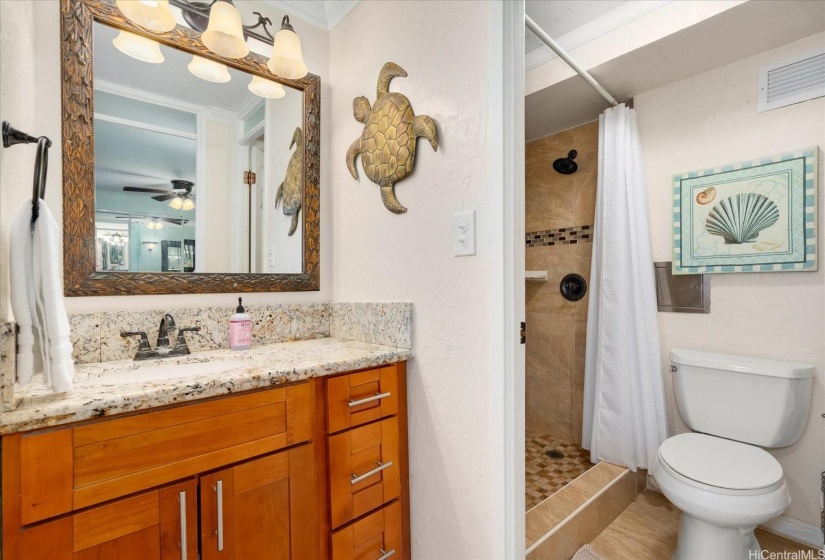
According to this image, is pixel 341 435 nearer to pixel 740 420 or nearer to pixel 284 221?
pixel 284 221

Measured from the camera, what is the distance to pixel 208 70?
4.75 feet

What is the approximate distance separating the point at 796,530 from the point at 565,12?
253 centimetres

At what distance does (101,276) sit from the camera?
123 cm

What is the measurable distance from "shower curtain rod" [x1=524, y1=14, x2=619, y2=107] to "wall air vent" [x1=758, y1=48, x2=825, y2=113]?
62cm

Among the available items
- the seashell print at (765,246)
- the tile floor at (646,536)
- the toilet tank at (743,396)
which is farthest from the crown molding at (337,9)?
the tile floor at (646,536)

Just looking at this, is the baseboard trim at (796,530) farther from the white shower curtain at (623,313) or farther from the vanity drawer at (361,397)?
the vanity drawer at (361,397)

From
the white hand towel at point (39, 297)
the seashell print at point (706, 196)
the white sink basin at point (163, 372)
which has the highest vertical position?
the seashell print at point (706, 196)

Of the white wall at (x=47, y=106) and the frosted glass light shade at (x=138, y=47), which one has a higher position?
the frosted glass light shade at (x=138, y=47)

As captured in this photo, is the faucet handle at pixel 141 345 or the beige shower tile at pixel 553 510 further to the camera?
the beige shower tile at pixel 553 510

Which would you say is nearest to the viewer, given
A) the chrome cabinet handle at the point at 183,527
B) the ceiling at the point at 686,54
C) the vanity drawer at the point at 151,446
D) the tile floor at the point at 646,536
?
the vanity drawer at the point at 151,446

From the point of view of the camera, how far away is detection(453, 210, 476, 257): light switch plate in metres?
1.17

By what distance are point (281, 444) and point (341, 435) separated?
0.62ft

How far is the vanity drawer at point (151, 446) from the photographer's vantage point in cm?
76

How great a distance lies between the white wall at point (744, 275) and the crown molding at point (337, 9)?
1.64m
